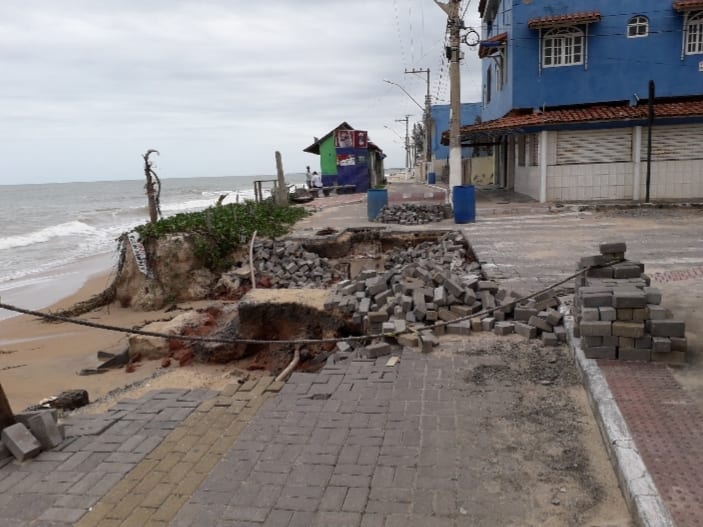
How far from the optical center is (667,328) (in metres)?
4.72

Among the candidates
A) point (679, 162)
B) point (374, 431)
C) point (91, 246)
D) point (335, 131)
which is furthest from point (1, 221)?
point (374, 431)

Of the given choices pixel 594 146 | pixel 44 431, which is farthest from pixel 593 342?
pixel 594 146

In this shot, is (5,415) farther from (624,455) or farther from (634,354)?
(634,354)

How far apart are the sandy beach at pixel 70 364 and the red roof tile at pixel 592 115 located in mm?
12371

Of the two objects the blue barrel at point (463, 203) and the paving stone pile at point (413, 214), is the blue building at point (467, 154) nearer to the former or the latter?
the paving stone pile at point (413, 214)

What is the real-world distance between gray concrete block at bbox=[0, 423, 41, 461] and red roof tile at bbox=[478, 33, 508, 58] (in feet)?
63.9

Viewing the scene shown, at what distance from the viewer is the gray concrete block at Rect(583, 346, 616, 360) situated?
483cm

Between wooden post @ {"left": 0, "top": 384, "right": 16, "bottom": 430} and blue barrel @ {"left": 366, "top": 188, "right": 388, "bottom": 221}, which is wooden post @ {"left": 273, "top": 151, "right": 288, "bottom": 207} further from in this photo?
wooden post @ {"left": 0, "top": 384, "right": 16, "bottom": 430}

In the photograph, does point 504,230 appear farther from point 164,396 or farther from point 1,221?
point 1,221

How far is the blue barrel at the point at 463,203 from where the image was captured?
49.0 ft

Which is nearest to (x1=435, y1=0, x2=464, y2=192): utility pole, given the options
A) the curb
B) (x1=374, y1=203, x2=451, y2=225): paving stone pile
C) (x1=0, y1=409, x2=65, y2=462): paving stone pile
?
(x1=374, y1=203, x2=451, y2=225): paving stone pile

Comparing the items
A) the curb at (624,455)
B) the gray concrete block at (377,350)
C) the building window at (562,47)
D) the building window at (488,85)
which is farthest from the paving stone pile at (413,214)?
the building window at (488,85)

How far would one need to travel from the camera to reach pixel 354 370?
17.8 feet

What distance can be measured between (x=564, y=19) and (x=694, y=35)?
14.6 ft
